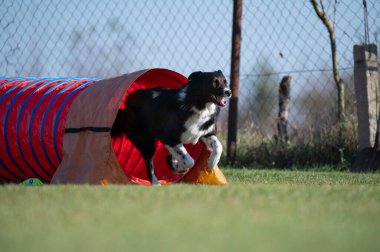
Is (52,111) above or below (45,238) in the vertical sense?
below

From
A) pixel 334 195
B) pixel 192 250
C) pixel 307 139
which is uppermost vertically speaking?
pixel 192 250

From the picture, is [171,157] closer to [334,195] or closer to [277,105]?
[334,195]

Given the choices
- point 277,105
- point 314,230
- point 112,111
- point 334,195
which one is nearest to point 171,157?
point 112,111

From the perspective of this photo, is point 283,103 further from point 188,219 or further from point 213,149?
point 188,219

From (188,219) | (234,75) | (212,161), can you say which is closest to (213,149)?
(212,161)

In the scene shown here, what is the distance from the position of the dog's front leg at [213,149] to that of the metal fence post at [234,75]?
3220 mm

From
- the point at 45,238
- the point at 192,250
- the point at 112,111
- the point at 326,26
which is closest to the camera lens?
the point at 192,250

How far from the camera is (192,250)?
221 cm

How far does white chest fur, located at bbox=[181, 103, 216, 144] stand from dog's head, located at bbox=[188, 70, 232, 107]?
8 centimetres

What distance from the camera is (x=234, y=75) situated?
9.26 meters

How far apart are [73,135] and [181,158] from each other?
3.31 ft

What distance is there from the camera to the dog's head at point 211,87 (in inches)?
236

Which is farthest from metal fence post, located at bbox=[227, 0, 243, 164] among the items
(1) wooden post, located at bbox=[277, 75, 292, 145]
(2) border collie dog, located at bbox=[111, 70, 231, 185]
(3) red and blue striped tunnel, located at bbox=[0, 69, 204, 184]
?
(2) border collie dog, located at bbox=[111, 70, 231, 185]

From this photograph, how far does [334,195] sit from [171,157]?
8.41ft
